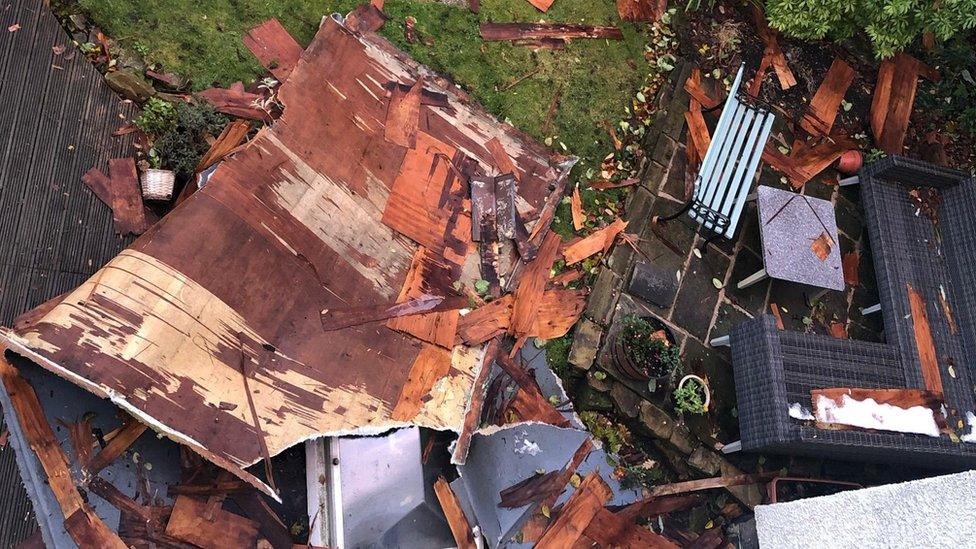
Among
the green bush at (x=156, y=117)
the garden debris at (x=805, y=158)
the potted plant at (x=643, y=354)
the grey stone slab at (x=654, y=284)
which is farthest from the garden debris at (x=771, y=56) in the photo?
the green bush at (x=156, y=117)

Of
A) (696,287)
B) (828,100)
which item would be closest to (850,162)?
(828,100)

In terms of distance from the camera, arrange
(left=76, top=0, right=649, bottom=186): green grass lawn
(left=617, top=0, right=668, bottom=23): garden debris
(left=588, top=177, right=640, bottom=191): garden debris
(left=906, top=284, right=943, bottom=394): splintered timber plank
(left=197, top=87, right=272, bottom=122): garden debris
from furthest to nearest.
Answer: (left=617, top=0, right=668, bottom=23): garden debris, (left=588, top=177, right=640, bottom=191): garden debris, (left=906, top=284, right=943, bottom=394): splintered timber plank, (left=76, top=0, right=649, bottom=186): green grass lawn, (left=197, top=87, right=272, bottom=122): garden debris

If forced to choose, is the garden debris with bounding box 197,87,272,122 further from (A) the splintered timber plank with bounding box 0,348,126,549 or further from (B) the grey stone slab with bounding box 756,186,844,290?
(B) the grey stone slab with bounding box 756,186,844,290

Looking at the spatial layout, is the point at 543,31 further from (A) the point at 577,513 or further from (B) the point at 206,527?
(B) the point at 206,527

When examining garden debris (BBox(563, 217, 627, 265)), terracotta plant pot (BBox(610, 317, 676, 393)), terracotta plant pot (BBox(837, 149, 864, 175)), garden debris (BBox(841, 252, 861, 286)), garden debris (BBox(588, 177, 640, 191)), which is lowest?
terracotta plant pot (BBox(610, 317, 676, 393))

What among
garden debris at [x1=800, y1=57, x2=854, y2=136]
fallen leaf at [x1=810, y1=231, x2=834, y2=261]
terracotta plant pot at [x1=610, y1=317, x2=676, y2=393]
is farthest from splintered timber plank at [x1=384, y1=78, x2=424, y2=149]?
garden debris at [x1=800, y1=57, x2=854, y2=136]

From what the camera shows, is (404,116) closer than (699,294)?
Yes
